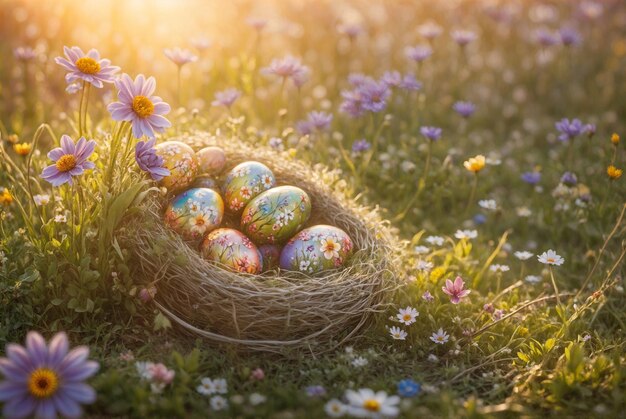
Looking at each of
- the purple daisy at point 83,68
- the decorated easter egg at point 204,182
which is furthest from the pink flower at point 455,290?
the purple daisy at point 83,68

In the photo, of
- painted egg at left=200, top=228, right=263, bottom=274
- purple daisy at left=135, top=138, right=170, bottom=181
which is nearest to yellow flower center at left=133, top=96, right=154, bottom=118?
purple daisy at left=135, top=138, right=170, bottom=181

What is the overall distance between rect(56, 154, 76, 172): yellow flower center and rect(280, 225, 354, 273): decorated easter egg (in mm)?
1065

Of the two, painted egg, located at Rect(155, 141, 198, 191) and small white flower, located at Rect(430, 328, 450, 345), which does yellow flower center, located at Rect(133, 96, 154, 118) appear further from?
small white flower, located at Rect(430, 328, 450, 345)

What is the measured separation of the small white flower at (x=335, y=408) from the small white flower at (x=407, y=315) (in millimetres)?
750

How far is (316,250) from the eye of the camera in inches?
129

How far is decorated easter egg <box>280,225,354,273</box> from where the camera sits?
10.8 feet

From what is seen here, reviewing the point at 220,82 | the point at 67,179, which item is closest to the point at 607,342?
the point at 67,179

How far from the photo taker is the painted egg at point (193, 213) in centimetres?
325

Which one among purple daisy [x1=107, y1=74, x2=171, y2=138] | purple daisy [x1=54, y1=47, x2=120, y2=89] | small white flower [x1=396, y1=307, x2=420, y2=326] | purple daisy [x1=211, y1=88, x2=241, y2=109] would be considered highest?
purple daisy [x1=54, y1=47, x2=120, y2=89]

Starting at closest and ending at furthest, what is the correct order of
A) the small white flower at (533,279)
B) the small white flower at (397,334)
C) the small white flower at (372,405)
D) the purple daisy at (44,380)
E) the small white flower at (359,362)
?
the purple daisy at (44,380) < the small white flower at (372,405) < the small white flower at (359,362) < the small white flower at (397,334) < the small white flower at (533,279)

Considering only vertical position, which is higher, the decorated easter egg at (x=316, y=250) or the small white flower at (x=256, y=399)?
the decorated easter egg at (x=316, y=250)

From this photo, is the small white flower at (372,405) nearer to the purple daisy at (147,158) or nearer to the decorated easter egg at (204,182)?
the purple daisy at (147,158)

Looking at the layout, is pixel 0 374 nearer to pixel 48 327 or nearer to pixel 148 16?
pixel 48 327

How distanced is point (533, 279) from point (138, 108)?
7.43ft
